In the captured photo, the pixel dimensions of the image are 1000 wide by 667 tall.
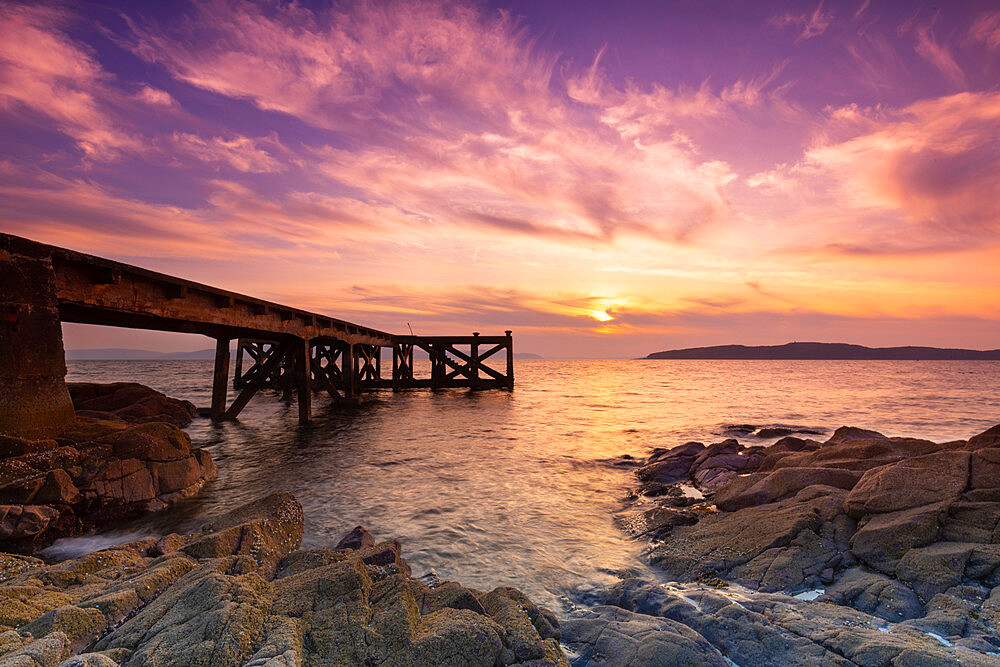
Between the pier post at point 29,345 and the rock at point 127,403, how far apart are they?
6312mm

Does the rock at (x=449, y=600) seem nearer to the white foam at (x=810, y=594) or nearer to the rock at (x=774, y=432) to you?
the white foam at (x=810, y=594)

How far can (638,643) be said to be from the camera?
9.12 ft

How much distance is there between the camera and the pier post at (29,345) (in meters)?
5.54

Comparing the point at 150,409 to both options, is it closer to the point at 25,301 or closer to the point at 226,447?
the point at 226,447

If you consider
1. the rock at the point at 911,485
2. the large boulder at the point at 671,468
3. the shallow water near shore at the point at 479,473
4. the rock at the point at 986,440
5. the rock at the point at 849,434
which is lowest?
the shallow water near shore at the point at 479,473

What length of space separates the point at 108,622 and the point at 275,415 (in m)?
17.8

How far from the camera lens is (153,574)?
9.85ft

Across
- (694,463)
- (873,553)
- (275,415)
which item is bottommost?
(275,415)

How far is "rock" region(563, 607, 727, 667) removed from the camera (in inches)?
103

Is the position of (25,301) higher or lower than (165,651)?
higher

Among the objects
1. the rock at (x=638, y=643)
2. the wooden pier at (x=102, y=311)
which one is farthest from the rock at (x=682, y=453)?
the wooden pier at (x=102, y=311)

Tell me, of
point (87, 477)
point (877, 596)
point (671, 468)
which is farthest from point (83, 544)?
point (671, 468)

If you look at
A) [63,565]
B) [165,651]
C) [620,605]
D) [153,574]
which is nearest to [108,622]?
[153,574]

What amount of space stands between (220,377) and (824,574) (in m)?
17.1
